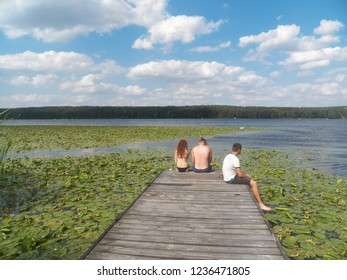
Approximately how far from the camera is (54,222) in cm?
785

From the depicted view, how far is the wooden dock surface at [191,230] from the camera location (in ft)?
15.3

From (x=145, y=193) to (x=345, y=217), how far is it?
19.4 ft

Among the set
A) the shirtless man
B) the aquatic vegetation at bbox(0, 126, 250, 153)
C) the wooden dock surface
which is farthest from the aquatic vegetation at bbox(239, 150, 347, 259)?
the aquatic vegetation at bbox(0, 126, 250, 153)

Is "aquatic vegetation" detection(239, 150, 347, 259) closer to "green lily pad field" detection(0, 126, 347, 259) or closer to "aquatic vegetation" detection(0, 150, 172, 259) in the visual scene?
"green lily pad field" detection(0, 126, 347, 259)

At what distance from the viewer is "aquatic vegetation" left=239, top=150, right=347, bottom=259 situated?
648cm

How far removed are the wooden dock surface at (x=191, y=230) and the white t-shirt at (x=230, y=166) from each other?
0.85 m

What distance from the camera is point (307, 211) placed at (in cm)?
889

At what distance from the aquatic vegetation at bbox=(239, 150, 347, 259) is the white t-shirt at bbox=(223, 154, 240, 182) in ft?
5.45

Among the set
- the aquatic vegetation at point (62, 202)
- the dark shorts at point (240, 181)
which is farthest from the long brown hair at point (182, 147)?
the dark shorts at point (240, 181)

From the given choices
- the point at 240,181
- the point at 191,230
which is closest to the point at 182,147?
the point at 240,181

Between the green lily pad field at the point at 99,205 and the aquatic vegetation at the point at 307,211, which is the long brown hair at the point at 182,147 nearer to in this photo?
the green lily pad field at the point at 99,205

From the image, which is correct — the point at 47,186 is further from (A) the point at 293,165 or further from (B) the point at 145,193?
(A) the point at 293,165

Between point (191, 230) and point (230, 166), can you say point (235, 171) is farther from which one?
point (191, 230)

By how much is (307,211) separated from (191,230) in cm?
503
